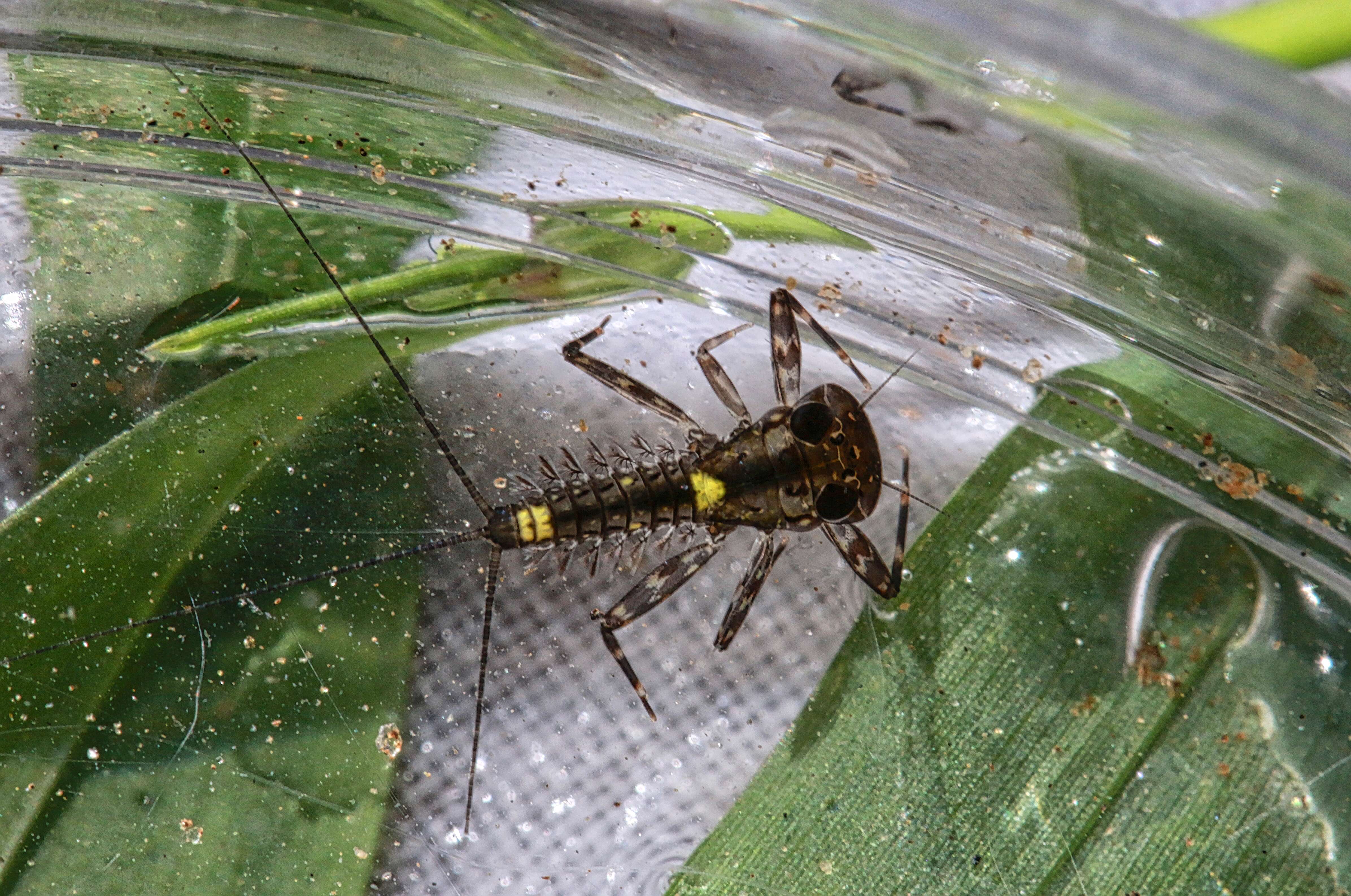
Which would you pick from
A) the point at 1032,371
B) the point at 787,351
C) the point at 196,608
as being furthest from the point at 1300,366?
the point at 196,608

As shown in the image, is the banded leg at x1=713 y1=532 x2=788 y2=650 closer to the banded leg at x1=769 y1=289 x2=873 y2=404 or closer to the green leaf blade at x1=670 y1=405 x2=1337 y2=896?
the green leaf blade at x1=670 y1=405 x2=1337 y2=896

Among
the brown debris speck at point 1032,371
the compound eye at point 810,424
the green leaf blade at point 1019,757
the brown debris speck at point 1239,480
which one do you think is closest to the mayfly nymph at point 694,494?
the compound eye at point 810,424

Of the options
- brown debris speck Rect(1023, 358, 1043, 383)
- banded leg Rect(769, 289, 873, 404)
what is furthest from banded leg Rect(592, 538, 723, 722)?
brown debris speck Rect(1023, 358, 1043, 383)

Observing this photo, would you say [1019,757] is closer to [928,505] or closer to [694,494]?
[928,505]

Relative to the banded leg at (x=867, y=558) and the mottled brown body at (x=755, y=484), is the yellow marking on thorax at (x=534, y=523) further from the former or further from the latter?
the banded leg at (x=867, y=558)

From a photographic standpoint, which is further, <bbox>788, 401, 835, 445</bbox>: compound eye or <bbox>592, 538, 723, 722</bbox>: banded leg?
<bbox>592, 538, 723, 722</bbox>: banded leg

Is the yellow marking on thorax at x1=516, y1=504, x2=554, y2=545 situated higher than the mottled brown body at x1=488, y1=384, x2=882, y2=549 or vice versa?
the mottled brown body at x1=488, y1=384, x2=882, y2=549
